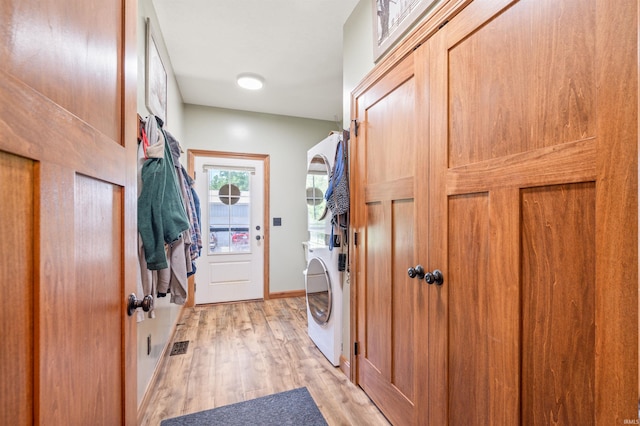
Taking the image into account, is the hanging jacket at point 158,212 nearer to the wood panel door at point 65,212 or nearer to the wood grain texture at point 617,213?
the wood panel door at point 65,212

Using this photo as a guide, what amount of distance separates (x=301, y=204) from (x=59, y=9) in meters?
3.60

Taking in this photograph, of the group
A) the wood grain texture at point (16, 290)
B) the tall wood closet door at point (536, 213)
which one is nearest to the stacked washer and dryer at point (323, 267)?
the tall wood closet door at point (536, 213)

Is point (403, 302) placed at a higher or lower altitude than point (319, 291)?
higher

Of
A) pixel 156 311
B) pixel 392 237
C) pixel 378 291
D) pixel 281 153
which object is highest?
pixel 281 153

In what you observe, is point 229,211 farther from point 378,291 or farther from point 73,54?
point 73,54

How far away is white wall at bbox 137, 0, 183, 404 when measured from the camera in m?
1.69

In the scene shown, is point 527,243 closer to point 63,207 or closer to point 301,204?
point 63,207

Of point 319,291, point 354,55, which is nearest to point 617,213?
point 354,55

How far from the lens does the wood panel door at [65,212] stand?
45 centimetres

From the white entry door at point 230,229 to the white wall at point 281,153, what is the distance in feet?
0.59

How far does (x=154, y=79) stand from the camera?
6.54ft

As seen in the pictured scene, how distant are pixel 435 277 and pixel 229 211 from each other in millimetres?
3154

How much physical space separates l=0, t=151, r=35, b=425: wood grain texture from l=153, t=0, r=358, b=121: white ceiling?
2.04 meters

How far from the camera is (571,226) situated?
764 millimetres
